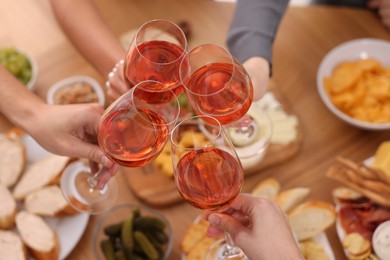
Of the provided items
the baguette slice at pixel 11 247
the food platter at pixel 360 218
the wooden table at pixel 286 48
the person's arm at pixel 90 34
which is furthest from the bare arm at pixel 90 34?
the food platter at pixel 360 218

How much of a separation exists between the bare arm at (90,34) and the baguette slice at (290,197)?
61 centimetres

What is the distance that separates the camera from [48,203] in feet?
4.78

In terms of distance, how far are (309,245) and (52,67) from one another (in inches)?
39.7

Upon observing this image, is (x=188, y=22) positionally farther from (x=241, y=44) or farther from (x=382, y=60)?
(x=382, y=60)

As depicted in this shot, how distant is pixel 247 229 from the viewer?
113cm

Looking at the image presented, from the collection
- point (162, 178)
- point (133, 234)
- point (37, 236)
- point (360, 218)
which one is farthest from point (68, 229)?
point (360, 218)

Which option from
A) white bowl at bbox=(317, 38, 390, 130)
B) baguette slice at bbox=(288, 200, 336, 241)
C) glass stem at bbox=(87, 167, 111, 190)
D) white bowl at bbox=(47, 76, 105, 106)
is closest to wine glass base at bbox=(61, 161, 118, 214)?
glass stem at bbox=(87, 167, 111, 190)

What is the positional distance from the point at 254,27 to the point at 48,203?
77 cm

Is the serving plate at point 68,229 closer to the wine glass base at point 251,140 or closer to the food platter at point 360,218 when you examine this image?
the wine glass base at point 251,140

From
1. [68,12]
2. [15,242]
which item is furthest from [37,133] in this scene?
[68,12]

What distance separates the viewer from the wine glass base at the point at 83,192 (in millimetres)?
1451

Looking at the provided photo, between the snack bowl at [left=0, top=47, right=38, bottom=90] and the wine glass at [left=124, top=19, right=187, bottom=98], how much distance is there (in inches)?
22.8

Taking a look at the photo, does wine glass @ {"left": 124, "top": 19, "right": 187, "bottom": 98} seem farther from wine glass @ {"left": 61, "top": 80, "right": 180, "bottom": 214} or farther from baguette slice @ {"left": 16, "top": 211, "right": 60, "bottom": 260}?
baguette slice @ {"left": 16, "top": 211, "right": 60, "bottom": 260}

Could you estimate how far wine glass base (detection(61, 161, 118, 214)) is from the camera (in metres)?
1.45
